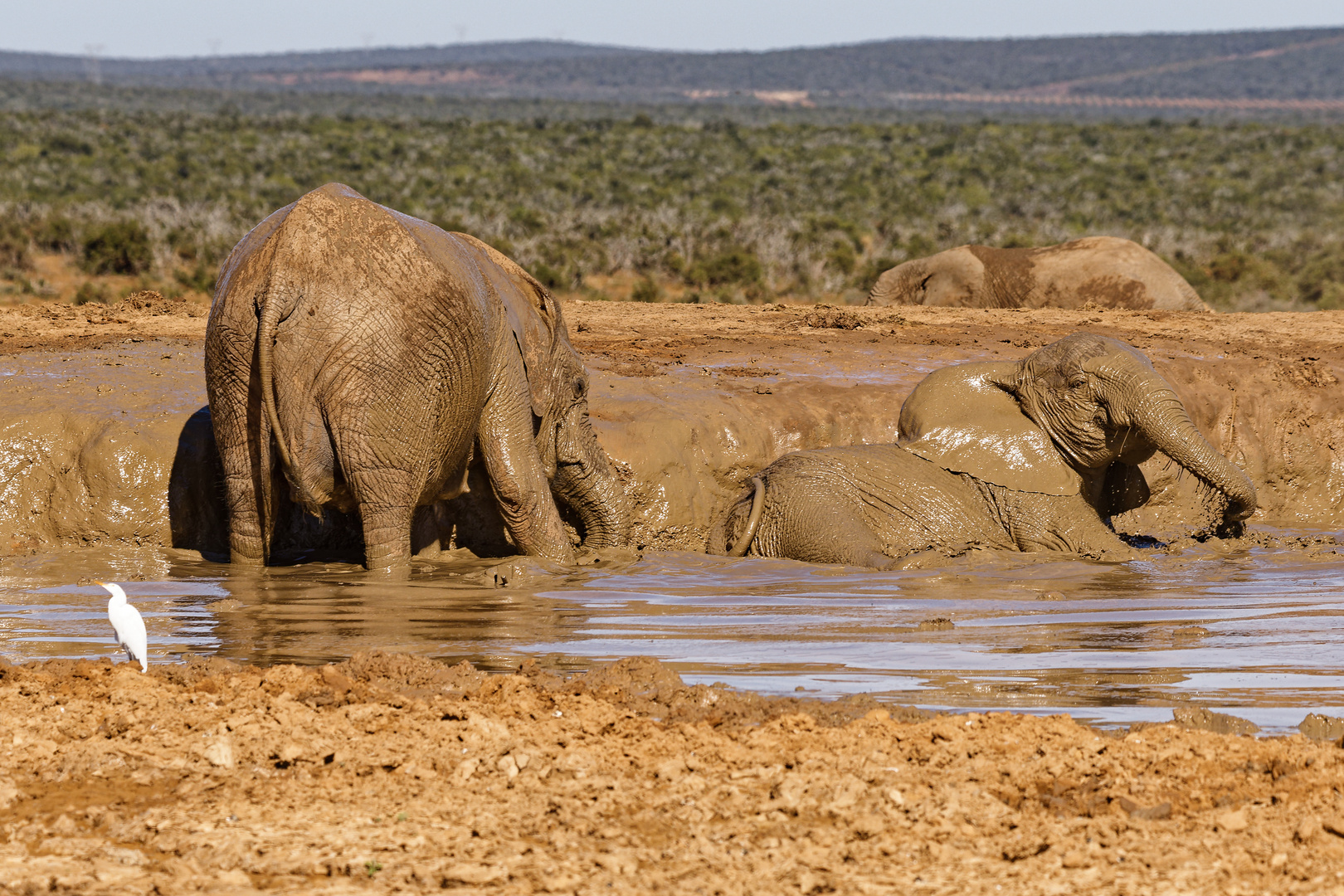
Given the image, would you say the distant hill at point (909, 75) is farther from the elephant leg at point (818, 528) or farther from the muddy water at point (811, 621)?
the muddy water at point (811, 621)

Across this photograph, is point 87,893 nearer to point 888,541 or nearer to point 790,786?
point 790,786

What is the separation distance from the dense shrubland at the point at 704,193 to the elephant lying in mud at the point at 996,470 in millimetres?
11912

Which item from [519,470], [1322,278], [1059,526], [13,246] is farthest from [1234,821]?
[1322,278]

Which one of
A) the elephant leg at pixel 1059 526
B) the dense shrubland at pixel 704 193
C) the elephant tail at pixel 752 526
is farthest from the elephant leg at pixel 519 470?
the dense shrubland at pixel 704 193

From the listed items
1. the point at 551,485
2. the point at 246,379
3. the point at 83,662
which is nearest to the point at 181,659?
the point at 83,662

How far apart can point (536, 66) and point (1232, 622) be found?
513 feet

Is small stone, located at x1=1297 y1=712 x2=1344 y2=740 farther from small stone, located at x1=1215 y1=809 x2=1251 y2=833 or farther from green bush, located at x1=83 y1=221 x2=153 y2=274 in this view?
green bush, located at x1=83 y1=221 x2=153 y2=274

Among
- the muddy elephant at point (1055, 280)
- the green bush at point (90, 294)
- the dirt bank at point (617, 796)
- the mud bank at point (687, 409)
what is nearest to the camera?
the dirt bank at point (617, 796)

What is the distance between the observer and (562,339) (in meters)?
8.05

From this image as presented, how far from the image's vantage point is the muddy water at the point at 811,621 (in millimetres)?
4766

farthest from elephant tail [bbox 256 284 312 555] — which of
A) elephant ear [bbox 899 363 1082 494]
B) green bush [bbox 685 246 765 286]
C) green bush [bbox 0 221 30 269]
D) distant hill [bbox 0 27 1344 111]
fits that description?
distant hill [bbox 0 27 1344 111]

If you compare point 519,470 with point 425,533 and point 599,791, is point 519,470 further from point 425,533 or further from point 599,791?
point 599,791

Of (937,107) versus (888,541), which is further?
(937,107)

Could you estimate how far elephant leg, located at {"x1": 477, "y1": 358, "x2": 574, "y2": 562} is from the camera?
7320mm
